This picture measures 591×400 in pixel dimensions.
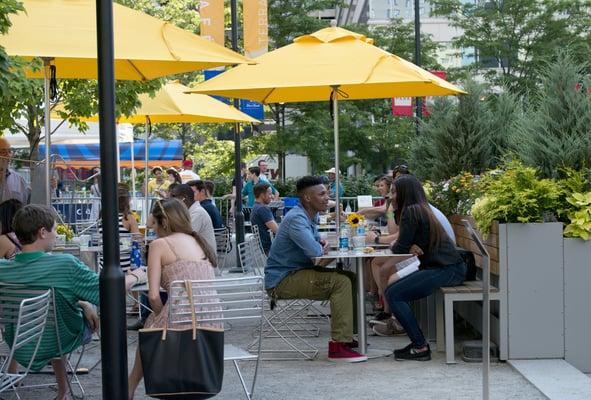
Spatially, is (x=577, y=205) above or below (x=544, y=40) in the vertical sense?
below

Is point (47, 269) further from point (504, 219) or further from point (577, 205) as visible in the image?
point (577, 205)

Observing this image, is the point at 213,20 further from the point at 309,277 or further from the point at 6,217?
the point at 6,217

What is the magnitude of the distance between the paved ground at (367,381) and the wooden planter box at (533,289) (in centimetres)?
35

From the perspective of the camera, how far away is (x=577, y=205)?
887 cm

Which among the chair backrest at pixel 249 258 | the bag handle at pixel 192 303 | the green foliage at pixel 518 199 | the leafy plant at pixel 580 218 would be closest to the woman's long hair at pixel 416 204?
the green foliage at pixel 518 199

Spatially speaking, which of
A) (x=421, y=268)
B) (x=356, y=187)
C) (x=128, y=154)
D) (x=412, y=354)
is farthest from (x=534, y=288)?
(x=128, y=154)

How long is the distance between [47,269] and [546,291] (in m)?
4.43

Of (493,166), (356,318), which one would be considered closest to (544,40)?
(493,166)

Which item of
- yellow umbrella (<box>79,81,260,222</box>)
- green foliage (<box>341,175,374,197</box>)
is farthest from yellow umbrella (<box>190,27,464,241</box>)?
green foliage (<box>341,175,374,197</box>)

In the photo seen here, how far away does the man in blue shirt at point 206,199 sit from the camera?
13531 mm

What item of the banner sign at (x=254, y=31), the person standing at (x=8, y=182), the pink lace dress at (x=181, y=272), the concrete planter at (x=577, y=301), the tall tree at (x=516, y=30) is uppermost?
the tall tree at (x=516, y=30)

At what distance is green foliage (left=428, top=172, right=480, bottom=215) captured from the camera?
35.6 feet

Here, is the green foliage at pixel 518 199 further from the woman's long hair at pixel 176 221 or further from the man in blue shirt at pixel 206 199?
the man in blue shirt at pixel 206 199

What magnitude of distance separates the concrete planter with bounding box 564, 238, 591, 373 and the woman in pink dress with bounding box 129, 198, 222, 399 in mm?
3378
